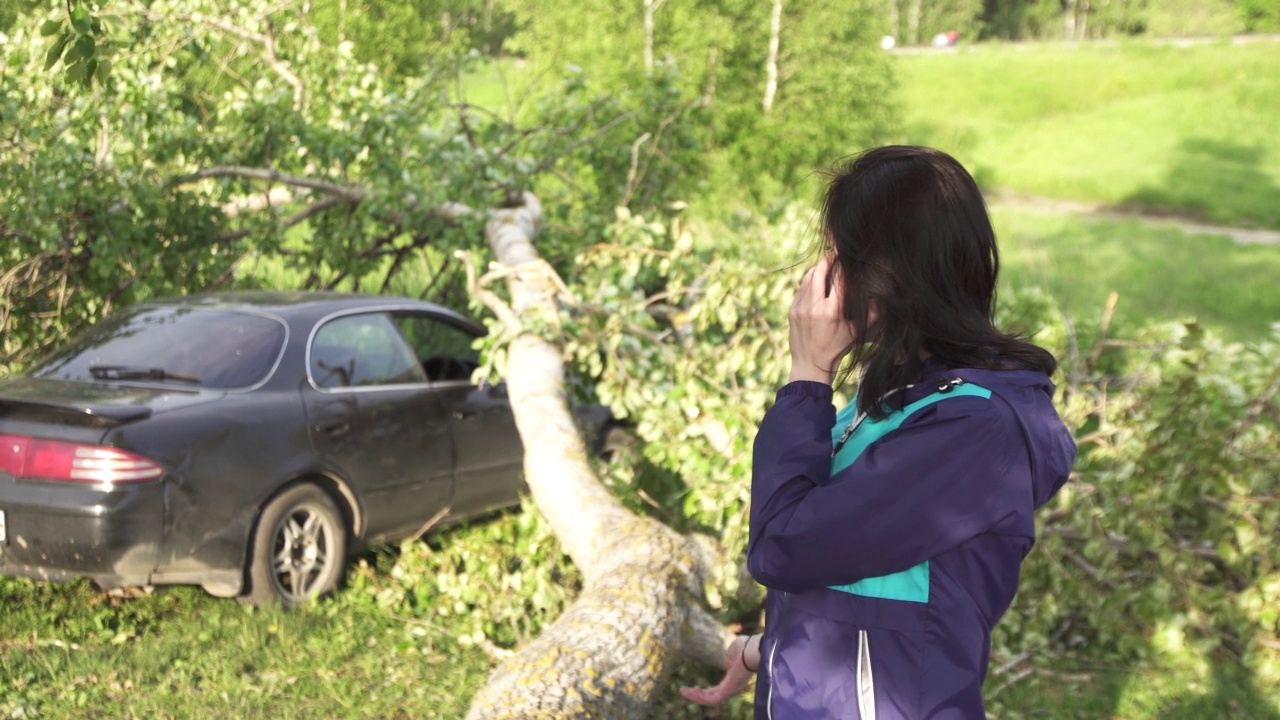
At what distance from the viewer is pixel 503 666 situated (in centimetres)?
363

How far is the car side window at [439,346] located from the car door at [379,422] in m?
0.27

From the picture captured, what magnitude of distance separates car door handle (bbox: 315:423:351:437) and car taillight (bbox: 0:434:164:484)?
0.93 metres

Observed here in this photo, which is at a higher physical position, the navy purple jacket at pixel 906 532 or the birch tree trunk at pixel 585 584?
the navy purple jacket at pixel 906 532

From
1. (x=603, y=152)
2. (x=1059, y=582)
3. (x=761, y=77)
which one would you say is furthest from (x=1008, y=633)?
(x=761, y=77)

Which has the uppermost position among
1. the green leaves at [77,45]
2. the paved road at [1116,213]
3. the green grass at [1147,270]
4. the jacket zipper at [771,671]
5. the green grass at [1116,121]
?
the green leaves at [77,45]

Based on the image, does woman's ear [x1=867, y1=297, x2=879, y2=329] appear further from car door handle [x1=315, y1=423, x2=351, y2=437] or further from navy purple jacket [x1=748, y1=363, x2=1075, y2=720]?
car door handle [x1=315, y1=423, x2=351, y2=437]

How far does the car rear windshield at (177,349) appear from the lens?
5.57 meters

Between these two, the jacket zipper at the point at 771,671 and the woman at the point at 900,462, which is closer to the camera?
the woman at the point at 900,462

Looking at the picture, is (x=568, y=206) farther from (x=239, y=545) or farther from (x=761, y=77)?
(x=761, y=77)

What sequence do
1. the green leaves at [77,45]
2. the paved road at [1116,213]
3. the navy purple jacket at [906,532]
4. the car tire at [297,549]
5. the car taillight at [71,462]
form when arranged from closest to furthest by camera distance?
1. the navy purple jacket at [906,532]
2. the green leaves at [77,45]
3. the car taillight at [71,462]
4. the car tire at [297,549]
5. the paved road at [1116,213]

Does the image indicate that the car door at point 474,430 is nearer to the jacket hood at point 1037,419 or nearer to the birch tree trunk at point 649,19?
the jacket hood at point 1037,419

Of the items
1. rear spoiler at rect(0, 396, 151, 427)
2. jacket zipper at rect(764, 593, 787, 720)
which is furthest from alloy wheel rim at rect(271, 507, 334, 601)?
jacket zipper at rect(764, 593, 787, 720)

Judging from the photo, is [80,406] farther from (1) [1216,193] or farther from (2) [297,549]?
(1) [1216,193]

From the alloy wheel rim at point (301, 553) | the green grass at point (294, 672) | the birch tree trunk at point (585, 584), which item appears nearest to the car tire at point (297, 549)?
the alloy wheel rim at point (301, 553)
